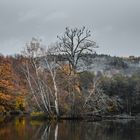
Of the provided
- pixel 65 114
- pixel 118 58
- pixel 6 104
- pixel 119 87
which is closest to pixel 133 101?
pixel 119 87

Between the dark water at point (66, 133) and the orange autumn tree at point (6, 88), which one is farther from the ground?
the orange autumn tree at point (6, 88)

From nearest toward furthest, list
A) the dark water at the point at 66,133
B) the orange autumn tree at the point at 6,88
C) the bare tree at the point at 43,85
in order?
the dark water at the point at 66,133 < the bare tree at the point at 43,85 < the orange autumn tree at the point at 6,88

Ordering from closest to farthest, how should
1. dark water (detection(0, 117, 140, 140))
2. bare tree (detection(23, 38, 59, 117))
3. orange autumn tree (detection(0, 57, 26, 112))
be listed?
1. dark water (detection(0, 117, 140, 140))
2. bare tree (detection(23, 38, 59, 117))
3. orange autumn tree (detection(0, 57, 26, 112))

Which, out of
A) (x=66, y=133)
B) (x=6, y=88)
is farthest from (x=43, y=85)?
(x=66, y=133)

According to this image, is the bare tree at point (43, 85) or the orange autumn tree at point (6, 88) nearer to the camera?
the bare tree at point (43, 85)

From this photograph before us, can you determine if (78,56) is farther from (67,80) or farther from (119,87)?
(119,87)

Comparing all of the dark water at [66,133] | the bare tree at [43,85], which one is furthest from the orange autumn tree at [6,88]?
the dark water at [66,133]

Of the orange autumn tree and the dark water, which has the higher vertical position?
the orange autumn tree

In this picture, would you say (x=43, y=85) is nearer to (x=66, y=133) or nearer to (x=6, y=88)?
(x=6, y=88)

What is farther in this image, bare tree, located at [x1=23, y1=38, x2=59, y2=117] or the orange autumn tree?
the orange autumn tree

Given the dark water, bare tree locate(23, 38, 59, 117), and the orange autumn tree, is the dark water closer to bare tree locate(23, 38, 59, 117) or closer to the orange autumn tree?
bare tree locate(23, 38, 59, 117)

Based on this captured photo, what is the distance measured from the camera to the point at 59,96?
126ft

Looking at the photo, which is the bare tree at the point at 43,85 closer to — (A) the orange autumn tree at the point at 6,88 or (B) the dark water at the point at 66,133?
(A) the orange autumn tree at the point at 6,88

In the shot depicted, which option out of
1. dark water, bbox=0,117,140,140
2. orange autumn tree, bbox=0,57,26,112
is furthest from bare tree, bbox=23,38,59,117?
dark water, bbox=0,117,140,140
